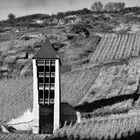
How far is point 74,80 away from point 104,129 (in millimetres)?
14507

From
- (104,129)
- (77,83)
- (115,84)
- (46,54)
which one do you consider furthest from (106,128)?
(77,83)

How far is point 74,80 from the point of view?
103 ft

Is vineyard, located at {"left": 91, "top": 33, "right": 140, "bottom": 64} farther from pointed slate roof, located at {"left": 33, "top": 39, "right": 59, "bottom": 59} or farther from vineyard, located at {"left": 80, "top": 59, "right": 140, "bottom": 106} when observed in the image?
pointed slate roof, located at {"left": 33, "top": 39, "right": 59, "bottom": 59}

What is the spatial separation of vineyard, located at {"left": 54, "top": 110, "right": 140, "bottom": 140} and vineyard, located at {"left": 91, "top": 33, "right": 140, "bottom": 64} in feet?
57.0

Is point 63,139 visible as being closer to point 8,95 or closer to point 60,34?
point 8,95

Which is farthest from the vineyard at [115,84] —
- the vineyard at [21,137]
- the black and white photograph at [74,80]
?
the vineyard at [21,137]

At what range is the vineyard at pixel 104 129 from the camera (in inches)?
631

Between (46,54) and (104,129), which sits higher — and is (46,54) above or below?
above

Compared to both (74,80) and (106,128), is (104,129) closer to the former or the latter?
(106,128)

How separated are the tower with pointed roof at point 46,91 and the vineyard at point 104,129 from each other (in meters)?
1.67

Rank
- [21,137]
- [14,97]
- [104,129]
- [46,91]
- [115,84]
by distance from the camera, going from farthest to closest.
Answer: [14,97]
[115,84]
[46,91]
[21,137]
[104,129]

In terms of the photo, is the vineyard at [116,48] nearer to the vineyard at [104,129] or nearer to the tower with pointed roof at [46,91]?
the tower with pointed roof at [46,91]

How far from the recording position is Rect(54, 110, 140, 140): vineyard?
1602 centimetres

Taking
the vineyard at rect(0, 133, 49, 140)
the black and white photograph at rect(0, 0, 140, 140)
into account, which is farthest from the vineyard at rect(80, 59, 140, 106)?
the vineyard at rect(0, 133, 49, 140)
